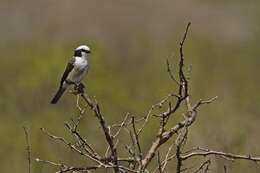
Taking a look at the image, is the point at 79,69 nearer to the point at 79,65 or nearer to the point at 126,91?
the point at 79,65

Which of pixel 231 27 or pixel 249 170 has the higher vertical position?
pixel 231 27

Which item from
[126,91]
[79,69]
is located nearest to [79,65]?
[79,69]

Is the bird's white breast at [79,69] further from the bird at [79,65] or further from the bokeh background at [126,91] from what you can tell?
the bokeh background at [126,91]

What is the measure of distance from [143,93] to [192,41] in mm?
5409

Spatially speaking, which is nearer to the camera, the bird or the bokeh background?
the bird

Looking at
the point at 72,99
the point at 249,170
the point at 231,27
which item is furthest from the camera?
the point at 231,27

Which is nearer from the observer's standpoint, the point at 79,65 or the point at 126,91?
the point at 79,65

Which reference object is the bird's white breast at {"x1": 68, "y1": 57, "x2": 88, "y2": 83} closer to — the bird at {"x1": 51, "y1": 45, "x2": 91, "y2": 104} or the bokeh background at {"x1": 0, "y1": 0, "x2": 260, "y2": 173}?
the bird at {"x1": 51, "y1": 45, "x2": 91, "y2": 104}

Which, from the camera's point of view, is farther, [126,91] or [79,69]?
[126,91]

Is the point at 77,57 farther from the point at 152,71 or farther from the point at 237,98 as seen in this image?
the point at 152,71

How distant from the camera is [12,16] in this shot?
52344 millimetres

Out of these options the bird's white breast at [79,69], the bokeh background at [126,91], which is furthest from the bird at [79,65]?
the bokeh background at [126,91]

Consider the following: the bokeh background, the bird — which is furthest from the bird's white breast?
the bokeh background

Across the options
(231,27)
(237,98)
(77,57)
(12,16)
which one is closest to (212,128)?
(237,98)
